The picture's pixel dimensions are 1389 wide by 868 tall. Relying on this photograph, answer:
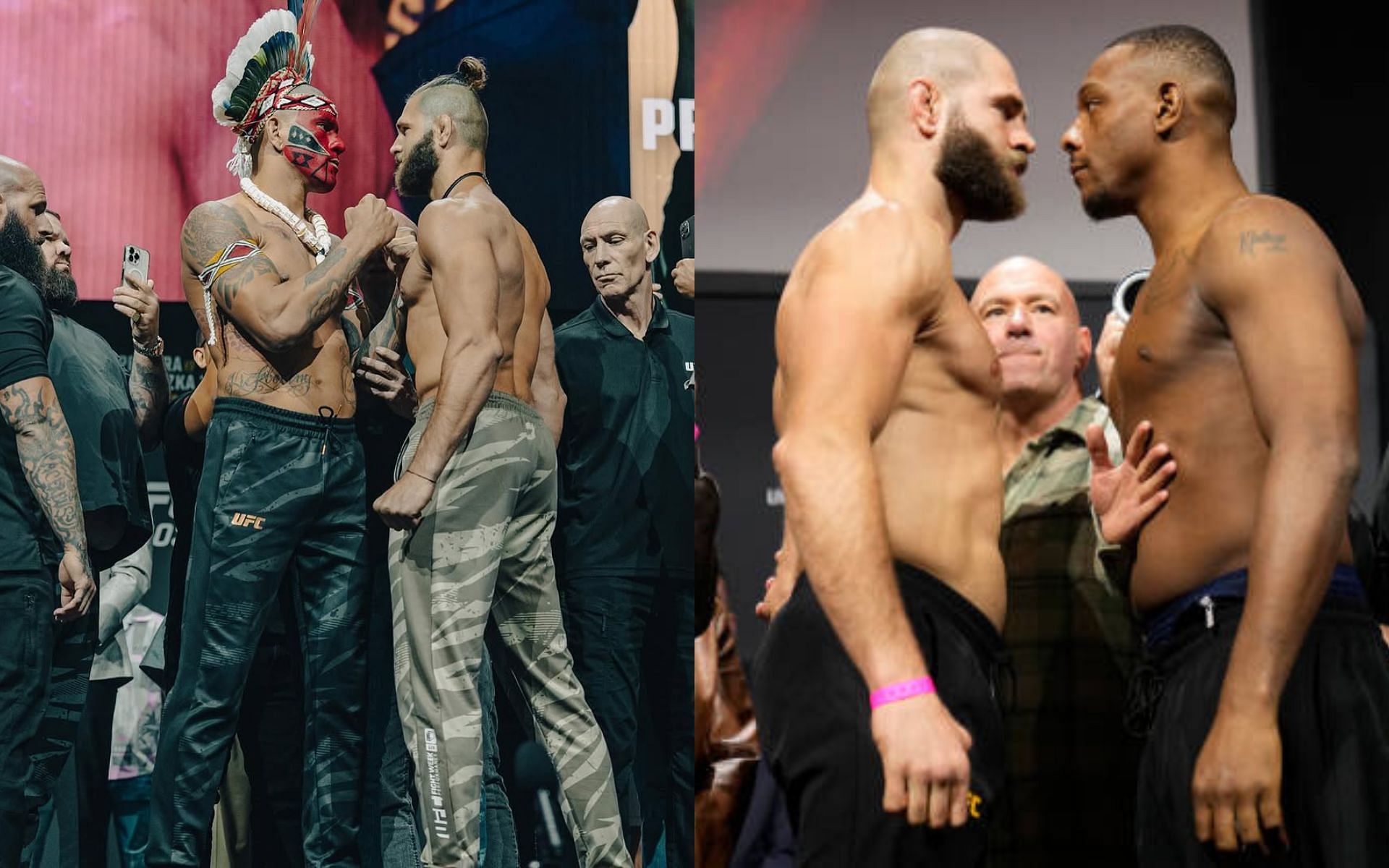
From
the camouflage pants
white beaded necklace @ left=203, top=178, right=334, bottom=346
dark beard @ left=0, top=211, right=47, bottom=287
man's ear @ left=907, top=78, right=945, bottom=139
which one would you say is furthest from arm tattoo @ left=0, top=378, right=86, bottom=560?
man's ear @ left=907, top=78, right=945, bottom=139

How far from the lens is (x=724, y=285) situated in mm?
4699

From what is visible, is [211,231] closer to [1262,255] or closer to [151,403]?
[151,403]

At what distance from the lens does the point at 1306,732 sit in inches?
87.4

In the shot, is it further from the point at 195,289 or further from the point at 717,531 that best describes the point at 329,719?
the point at 717,531

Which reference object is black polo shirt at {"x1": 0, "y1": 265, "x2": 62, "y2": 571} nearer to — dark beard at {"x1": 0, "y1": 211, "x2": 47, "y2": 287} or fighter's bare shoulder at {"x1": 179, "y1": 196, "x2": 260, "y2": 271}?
dark beard at {"x1": 0, "y1": 211, "x2": 47, "y2": 287}

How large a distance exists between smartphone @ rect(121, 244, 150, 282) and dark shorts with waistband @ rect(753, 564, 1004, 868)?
2.05 metres

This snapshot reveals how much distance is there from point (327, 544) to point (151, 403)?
0.56 m

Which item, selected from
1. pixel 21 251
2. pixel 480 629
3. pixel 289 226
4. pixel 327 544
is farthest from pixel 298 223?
pixel 480 629

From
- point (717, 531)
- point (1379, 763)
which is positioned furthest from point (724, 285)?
point (1379, 763)

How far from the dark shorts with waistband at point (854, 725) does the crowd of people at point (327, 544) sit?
1.31m

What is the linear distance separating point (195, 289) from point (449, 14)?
940mm

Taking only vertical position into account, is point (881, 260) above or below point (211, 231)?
below

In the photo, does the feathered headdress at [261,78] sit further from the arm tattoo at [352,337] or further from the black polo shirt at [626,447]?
A: the black polo shirt at [626,447]

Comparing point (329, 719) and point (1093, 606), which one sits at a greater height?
point (1093, 606)
